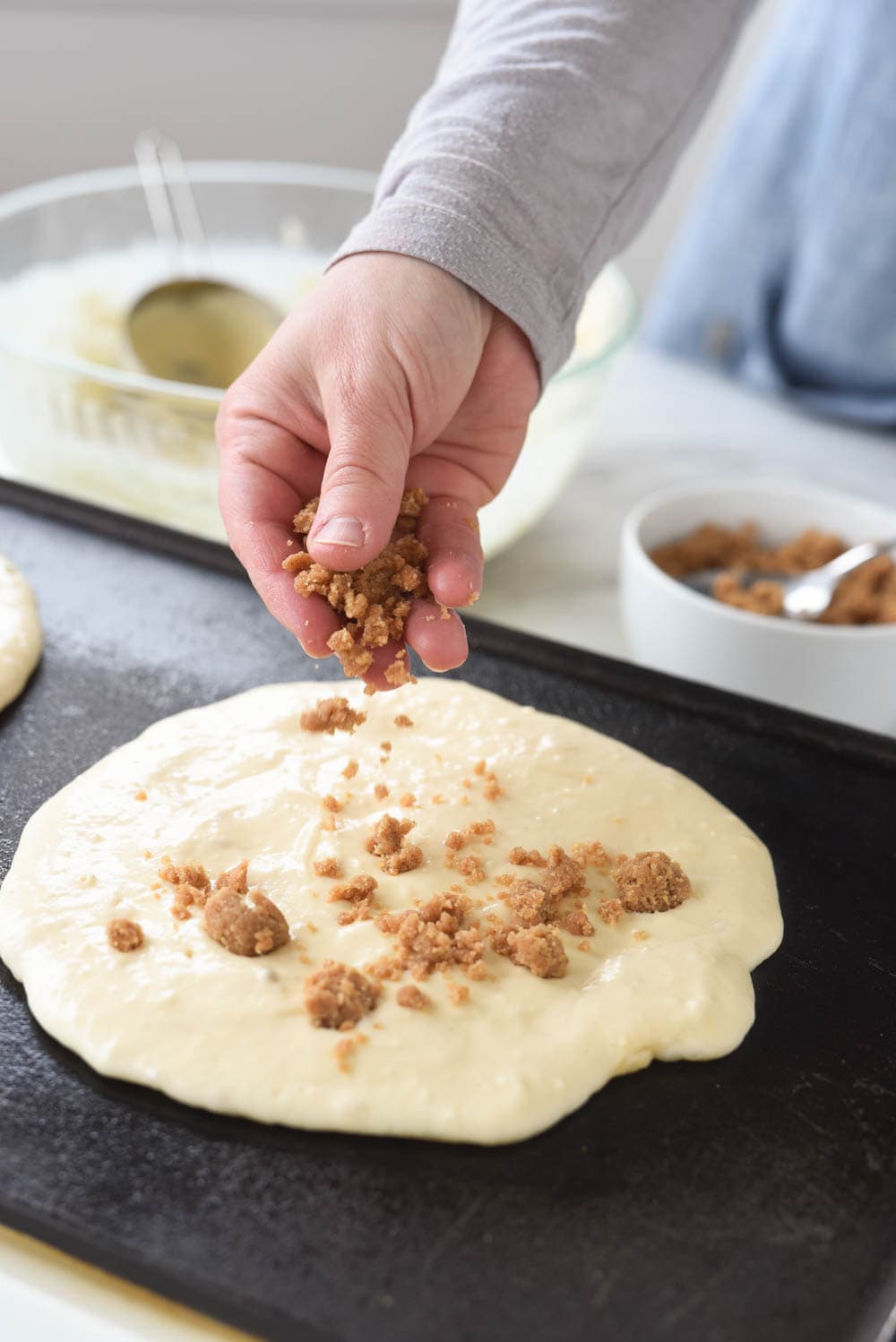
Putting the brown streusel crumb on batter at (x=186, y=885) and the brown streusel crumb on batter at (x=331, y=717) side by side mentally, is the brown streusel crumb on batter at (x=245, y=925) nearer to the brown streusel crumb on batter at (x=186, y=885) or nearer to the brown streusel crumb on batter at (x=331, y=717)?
the brown streusel crumb on batter at (x=186, y=885)

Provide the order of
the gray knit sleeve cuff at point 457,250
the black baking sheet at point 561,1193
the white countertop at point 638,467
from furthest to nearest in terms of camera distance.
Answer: the white countertop at point 638,467 → the gray knit sleeve cuff at point 457,250 → the black baking sheet at point 561,1193

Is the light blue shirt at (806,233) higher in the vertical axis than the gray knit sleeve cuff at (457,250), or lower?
lower

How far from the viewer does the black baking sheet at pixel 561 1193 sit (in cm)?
90

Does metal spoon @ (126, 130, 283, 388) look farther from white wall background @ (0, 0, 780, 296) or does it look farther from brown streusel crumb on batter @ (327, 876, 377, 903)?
white wall background @ (0, 0, 780, 296)

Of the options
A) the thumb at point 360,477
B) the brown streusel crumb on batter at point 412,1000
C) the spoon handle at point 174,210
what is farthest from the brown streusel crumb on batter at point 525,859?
the spoon handle at point 174,210

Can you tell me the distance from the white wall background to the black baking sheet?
2.65 metres

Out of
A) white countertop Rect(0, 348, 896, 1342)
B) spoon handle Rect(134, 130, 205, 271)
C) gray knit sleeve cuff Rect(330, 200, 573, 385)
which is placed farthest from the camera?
spoon handle Rect(134, 130, 205, 271)

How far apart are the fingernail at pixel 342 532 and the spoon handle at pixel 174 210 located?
1159mm

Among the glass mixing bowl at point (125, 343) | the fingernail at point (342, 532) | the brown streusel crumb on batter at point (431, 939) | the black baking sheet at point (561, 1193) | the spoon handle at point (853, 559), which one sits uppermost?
the fingernail at point (342, 532)

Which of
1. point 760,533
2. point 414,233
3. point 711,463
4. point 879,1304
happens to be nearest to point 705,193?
point 711,463

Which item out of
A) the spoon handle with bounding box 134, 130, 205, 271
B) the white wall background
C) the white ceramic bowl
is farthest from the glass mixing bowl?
the white wall background

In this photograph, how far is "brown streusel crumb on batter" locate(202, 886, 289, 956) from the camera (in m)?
1.12

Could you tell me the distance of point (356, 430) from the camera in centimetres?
118

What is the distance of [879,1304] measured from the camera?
3.05ft
